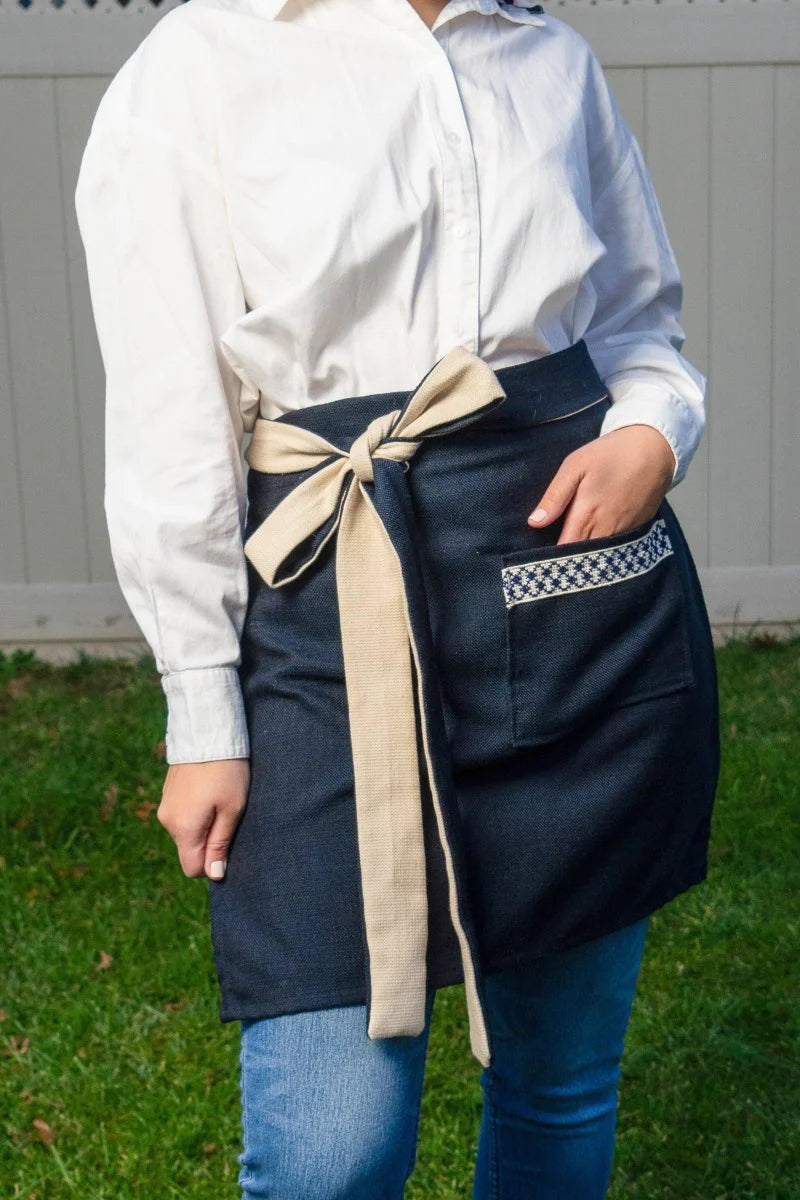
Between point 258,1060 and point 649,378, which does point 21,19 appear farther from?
point 258,1060

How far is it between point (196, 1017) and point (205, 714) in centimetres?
156

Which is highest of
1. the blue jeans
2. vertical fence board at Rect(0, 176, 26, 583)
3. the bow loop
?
the bow loop

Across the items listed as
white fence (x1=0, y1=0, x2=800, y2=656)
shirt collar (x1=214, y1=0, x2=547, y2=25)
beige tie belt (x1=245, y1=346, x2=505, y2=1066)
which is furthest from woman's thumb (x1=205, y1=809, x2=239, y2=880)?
white fence (x1=0, y1=0, x2=800, y2=656)

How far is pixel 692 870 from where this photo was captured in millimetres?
1545

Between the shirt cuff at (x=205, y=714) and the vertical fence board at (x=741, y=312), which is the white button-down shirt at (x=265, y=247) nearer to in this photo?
the shirt cuff at (x=205, y=714)

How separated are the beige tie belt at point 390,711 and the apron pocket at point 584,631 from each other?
4.4 inches

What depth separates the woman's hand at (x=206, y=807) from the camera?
1326 mm

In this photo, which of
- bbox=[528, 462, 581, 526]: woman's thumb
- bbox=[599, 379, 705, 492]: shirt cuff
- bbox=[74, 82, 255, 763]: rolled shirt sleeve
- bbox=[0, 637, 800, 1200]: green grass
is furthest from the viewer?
bbox=[0, 637, 800, 1200]: green grass

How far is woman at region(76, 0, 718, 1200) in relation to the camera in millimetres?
1282

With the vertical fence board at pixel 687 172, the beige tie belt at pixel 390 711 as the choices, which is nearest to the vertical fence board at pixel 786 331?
the vertical fence board at pixel 687 172

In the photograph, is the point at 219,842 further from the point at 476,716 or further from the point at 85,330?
the point at 85,330

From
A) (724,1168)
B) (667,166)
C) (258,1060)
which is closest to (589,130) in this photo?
(258,1060)

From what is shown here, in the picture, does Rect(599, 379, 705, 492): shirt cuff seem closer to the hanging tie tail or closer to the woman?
the woman

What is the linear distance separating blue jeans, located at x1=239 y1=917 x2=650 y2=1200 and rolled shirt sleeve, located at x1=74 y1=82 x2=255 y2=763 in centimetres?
28
